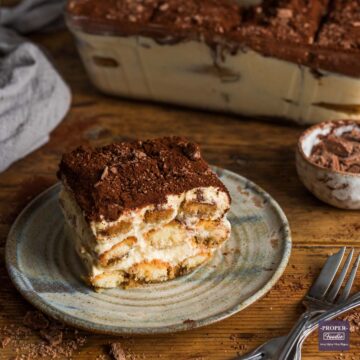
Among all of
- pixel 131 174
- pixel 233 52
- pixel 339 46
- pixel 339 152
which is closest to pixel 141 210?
pixel 131 174

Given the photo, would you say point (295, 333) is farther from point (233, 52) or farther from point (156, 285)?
point (233, 52)

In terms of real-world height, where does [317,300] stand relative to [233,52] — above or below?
below

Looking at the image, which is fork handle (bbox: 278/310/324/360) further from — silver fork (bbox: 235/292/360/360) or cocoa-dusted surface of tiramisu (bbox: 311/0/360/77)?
cocoa-dusted surface of tiramisu (bbox: 311/0/360/77)

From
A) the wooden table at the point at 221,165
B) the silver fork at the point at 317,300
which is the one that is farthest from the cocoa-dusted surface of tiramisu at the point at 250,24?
the silver fork at the point at 317,300

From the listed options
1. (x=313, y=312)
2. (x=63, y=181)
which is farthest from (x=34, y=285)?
(x=313, y=312)

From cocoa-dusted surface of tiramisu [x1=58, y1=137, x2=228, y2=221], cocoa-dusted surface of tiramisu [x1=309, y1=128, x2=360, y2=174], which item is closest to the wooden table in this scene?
cocoa-dusted surface of tiramisu [x1=309, y1=128, x2=360, y2=174]

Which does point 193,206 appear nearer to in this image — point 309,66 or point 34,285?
point 34,285

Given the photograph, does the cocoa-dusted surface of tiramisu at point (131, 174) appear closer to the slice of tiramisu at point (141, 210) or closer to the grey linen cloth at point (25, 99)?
the slice of tiramisu at point (141, 210)
